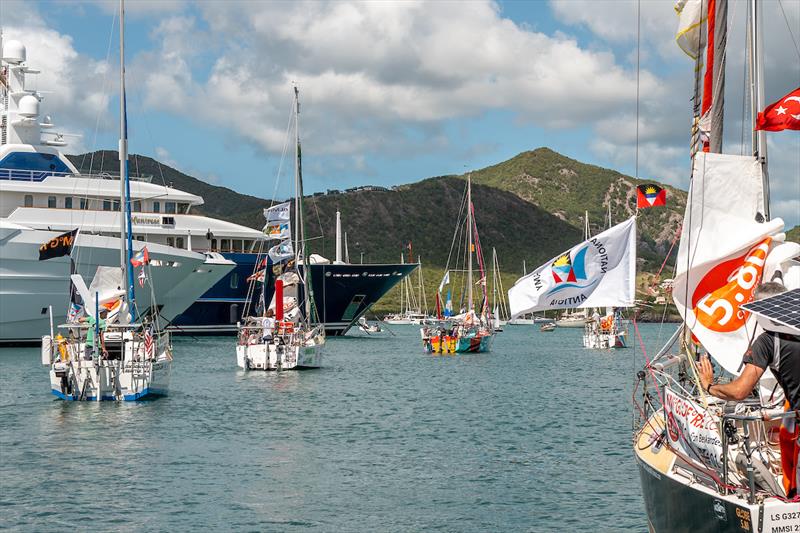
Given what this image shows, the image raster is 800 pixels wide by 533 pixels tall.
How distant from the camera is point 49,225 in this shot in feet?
210

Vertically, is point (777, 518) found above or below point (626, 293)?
below

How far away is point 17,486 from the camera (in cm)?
1983

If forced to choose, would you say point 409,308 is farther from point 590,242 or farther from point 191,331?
point 590,242

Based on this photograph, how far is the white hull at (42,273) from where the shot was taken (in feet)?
184

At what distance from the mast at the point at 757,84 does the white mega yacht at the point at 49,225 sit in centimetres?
4589

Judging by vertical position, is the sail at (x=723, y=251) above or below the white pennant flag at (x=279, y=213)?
below

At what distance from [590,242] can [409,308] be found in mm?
135341

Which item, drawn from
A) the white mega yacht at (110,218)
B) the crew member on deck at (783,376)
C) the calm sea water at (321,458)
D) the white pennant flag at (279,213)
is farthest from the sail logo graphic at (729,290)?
the white mega yacht at (110,218)

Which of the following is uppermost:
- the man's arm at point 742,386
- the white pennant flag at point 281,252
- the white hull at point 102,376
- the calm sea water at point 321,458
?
the white pennant flag at point 281,252

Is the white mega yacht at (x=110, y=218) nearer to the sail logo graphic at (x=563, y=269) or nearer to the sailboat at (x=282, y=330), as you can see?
the sailboat at (x=282, y=330)

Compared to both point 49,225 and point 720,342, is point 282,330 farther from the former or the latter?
point 720,342

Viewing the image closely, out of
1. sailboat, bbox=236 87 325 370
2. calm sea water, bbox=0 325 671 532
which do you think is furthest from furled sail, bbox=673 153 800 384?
sailboat, bbox=236 87 325 370

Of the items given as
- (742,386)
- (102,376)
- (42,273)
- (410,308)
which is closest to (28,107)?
(42,273)

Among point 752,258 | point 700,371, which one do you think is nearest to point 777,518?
point 700,371
